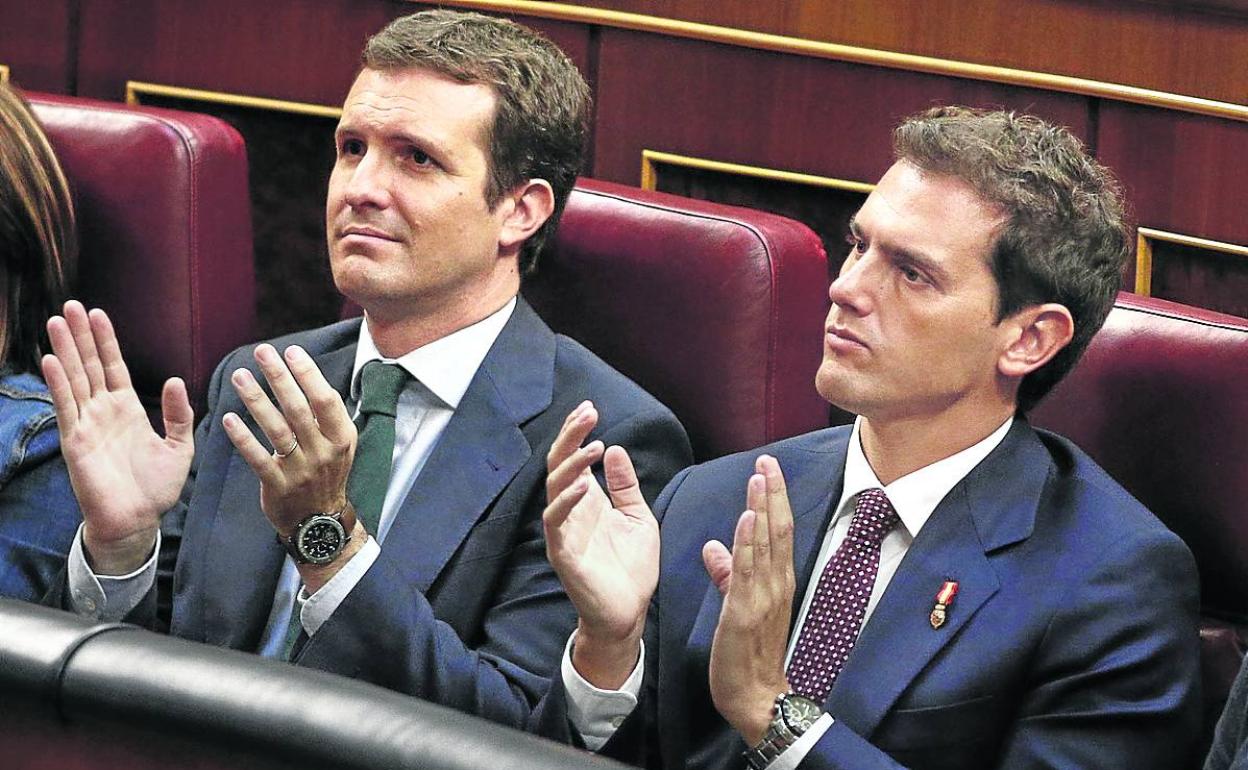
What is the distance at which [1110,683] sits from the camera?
934 mm

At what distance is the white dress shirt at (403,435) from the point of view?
1.10 meters

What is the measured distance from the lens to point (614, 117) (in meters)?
1.50

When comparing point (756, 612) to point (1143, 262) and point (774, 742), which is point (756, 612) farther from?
point (1143, 262)

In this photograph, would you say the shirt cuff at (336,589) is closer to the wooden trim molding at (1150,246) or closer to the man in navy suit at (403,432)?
the man in navy suit at (403,432)

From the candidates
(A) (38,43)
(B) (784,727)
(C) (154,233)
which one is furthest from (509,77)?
(A) (38,43)

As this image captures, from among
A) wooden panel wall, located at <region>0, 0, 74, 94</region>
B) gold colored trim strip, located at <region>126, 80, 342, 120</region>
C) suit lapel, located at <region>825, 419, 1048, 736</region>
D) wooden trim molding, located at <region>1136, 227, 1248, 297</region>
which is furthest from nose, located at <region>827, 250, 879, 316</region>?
wooden panel wall, located at <region>0, 0, 74, 94</region>

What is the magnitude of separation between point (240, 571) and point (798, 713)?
0.39 meters

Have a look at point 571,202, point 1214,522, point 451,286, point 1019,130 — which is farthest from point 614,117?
point 1214,522

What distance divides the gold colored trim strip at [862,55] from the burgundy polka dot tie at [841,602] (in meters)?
0.43

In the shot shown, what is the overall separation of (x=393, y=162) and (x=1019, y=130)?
0.40 metres

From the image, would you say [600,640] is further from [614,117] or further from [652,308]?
[614,117]

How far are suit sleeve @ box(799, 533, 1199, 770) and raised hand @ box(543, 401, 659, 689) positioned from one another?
0.41 feet

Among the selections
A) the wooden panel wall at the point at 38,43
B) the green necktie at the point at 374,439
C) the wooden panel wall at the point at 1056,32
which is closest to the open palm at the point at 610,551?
the green necktie at the point at 374,439

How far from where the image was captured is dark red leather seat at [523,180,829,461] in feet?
3.88
